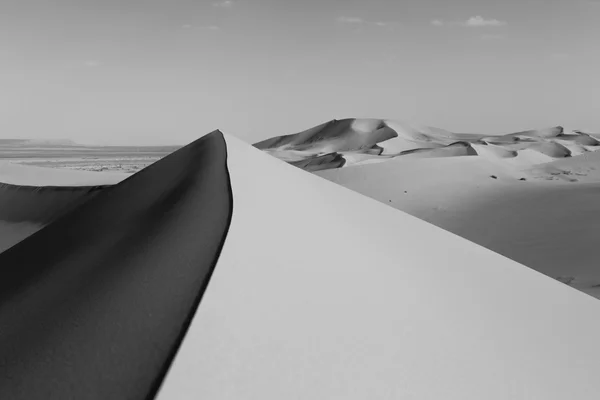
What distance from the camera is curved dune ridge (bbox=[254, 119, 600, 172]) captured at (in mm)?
37031

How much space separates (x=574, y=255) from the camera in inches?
272

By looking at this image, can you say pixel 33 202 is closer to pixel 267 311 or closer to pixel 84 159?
Result: pixel 267 311

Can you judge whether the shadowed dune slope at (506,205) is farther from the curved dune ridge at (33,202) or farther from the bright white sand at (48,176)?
the bright white sand at (48,176)

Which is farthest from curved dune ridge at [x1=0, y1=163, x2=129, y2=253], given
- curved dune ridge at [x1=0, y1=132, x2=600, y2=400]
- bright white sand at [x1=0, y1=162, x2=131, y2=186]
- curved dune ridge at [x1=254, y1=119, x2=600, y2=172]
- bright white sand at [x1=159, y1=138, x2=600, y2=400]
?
curved dune ridge at [x1=254, y1=119, x2=600, y2=172]

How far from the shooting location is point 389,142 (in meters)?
49.3

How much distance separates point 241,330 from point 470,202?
11.4 m

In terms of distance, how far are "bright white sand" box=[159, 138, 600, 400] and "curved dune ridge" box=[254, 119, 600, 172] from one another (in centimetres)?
2674

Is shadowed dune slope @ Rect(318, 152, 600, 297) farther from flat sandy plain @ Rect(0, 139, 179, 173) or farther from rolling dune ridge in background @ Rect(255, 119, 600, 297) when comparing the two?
flat sandy plain @ Rect(0, 139, 179, 173)

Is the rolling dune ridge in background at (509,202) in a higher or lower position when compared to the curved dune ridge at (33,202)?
lower

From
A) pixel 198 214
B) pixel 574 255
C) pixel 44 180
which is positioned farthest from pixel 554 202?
pixel 44 180

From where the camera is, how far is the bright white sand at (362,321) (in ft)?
4.64

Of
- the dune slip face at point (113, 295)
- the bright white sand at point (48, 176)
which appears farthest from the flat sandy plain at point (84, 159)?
Result: the dune slip face at point (113, 295)

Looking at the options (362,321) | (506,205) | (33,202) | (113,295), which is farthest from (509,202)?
(113,295)

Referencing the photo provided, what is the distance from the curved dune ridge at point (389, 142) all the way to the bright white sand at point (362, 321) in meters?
26.7
